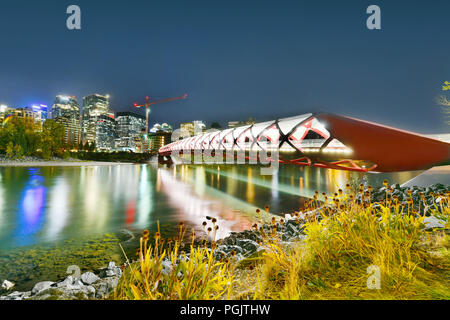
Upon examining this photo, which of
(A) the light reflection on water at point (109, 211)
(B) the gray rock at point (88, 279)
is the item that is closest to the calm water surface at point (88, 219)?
(A) the light reflection on water at point (109, 211)

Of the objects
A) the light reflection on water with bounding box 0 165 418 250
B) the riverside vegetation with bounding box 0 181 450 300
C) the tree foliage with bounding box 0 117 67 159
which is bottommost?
the light reflection on water with bounding box 0 165 418 250

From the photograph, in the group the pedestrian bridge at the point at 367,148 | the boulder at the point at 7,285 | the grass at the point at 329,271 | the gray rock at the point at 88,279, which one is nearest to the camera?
the grass at the point at 329,271

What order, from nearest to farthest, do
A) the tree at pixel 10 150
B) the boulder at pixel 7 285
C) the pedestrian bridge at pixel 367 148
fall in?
the boulder at pixel 7 285 → the pedestrian bridge at pixel 367 148 → the tree at pixel 10 150

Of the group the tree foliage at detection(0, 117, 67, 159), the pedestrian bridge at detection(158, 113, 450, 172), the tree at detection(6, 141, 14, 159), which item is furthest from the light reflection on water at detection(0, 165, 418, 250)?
the tree foliage at detection(0, 117, 67, 159)

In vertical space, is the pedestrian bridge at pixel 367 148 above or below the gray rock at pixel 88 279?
above

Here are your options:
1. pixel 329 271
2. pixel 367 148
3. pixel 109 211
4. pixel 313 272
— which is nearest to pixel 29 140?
pixel 109 211

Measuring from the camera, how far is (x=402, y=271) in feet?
9.80

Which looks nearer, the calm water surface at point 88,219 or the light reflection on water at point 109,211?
the calm water surface at point 88,219

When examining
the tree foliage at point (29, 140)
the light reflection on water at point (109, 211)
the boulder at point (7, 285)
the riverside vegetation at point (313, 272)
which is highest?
the tree foliage at point (29, 140)

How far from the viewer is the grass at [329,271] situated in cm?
268

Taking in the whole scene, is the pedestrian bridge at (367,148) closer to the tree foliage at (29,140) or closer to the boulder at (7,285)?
the boulder at (7,285)

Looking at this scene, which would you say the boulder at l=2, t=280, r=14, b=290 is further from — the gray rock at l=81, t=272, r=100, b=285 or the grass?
the grass

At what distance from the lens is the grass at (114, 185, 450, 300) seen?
2682 mm

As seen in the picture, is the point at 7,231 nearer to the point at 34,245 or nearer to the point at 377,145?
the point at 34,245
